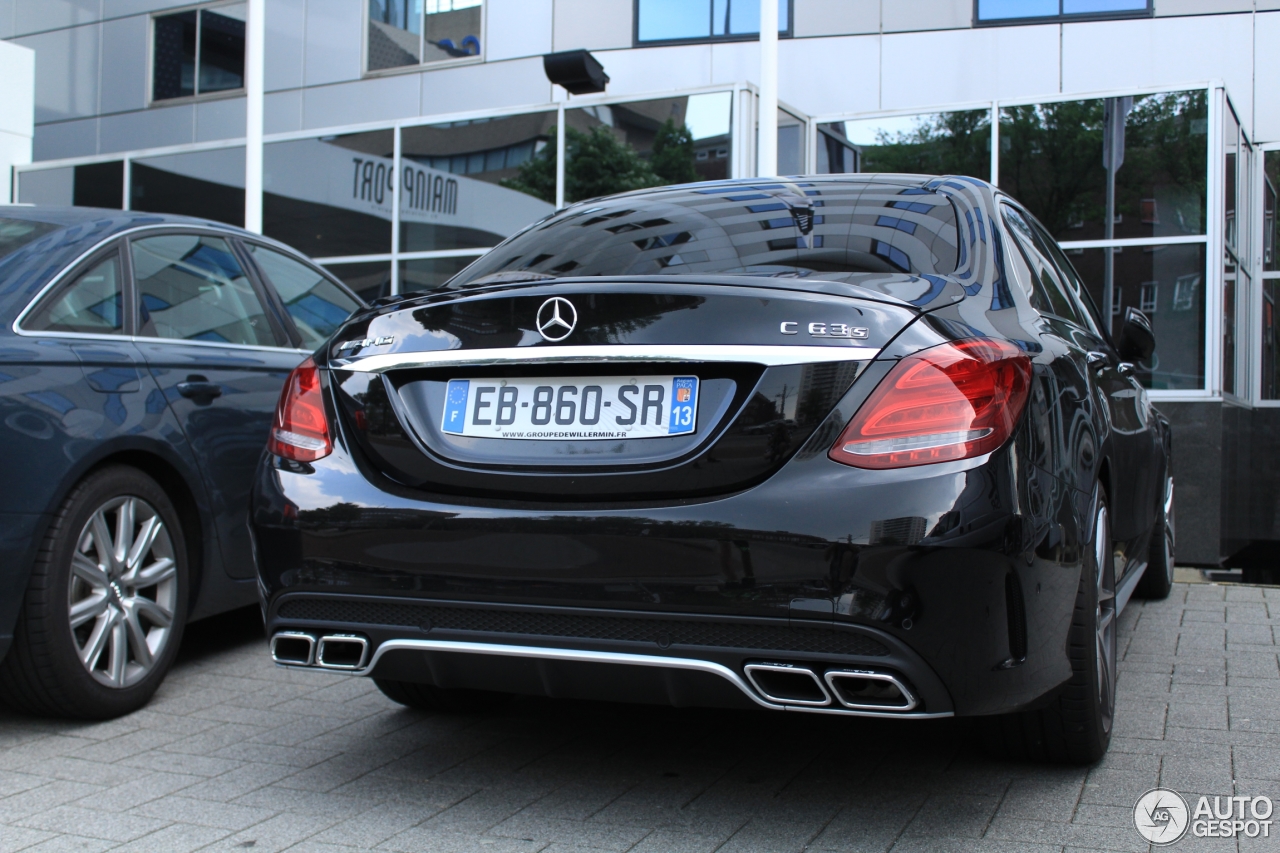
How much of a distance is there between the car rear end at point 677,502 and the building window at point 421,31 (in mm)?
14283

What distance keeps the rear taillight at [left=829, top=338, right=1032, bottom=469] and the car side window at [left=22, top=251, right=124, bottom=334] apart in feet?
7.86

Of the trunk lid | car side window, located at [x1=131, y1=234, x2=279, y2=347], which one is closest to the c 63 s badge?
the trunk lid

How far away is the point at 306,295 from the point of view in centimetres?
491

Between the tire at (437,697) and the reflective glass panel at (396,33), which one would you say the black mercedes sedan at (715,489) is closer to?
the tire at (437,697)

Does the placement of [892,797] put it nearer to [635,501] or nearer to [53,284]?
[635,501]

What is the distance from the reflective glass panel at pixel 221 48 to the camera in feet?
60.1

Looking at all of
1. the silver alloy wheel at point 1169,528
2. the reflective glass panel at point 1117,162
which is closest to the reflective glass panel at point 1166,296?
the reflective glass panel at point 1117,162

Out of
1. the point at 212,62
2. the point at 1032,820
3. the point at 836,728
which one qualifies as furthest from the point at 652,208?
the point at 212,62

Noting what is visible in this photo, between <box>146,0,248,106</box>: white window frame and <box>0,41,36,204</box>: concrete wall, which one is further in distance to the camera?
<box>146,0,248,106</box>: white window frame

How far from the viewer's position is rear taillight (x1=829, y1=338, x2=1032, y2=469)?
2.35 metres

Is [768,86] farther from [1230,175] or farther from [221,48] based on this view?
[221,48]

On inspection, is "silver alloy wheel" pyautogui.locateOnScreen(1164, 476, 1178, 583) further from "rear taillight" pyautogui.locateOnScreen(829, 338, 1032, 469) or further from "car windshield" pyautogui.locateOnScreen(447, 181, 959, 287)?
"rear taillight" pyautogui.locateOnScreen(829, 338, 1032, 469)

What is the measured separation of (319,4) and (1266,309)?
1238cm

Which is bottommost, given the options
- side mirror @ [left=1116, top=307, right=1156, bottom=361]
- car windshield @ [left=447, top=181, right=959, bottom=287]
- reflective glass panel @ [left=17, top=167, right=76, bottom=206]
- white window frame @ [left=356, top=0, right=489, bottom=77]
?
side mirror @ [left=1116, top=307, right=1156, bottom=361]
